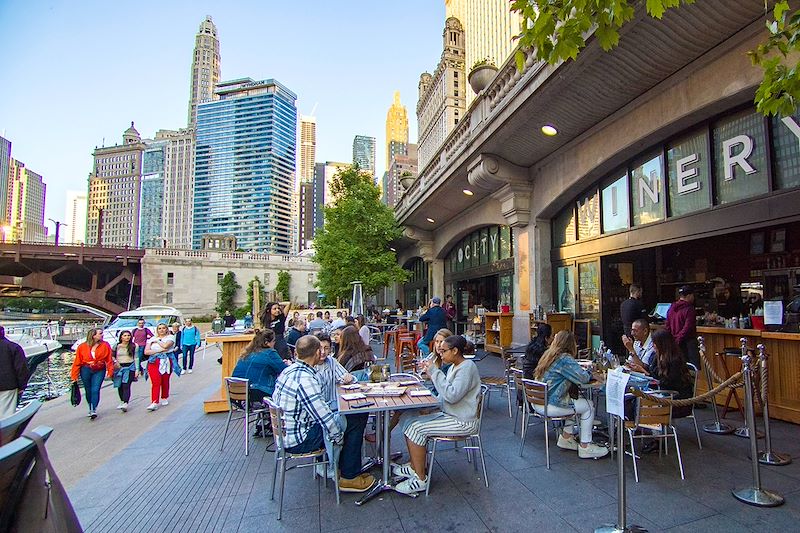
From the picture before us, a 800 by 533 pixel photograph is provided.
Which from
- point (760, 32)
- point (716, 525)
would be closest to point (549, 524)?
point (716, 525)

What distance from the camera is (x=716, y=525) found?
3115mm

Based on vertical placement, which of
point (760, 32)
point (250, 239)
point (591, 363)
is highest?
point (250, 239)

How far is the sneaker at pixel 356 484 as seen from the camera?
3846 millimetres

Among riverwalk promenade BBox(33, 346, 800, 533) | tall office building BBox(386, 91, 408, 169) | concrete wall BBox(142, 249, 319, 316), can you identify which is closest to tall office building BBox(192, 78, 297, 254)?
tall office building BBox(386, 91, 408, 169)

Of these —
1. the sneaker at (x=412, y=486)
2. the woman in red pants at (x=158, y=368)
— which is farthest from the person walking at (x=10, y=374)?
the sneaker at (x=412, y=486)

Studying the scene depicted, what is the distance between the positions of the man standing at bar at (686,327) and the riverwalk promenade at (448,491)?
130 cm

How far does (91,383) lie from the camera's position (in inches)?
283

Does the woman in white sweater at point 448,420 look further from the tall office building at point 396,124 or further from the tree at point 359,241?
the tall office building at point 396,124

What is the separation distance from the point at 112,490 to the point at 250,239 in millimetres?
130705

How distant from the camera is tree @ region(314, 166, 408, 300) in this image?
21.3 m

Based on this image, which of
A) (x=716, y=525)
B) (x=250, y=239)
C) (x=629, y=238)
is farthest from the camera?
(x=250, y=239)

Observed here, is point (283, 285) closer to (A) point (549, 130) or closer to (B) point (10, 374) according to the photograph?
(A) point (549, 130)

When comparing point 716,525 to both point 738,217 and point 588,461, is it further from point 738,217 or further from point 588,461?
point 738,217

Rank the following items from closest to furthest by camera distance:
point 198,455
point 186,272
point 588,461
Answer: point 588,461 < point 198,455 < point 186,272
